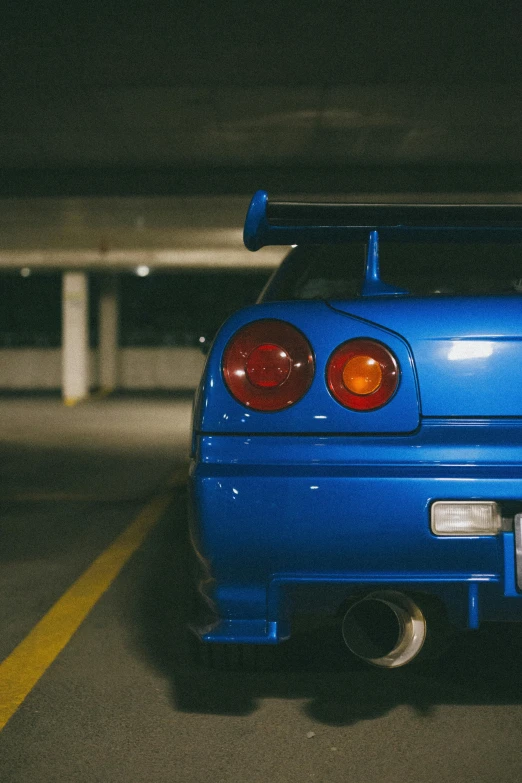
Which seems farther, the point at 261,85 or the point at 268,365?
the point at 261,85

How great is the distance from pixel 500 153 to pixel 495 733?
9.15 meters

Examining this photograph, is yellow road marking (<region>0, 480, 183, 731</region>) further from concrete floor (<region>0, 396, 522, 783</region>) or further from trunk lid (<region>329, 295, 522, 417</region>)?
trunk lid (<region>329, 295, 522, 417</region>)

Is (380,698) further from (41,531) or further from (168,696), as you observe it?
(41,531)

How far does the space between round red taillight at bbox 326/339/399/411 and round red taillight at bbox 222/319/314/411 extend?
0.23ft

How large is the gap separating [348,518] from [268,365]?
0.44 metres

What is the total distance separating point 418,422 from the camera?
2.20 metres

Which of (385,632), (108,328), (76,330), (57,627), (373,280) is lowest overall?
(57,627)

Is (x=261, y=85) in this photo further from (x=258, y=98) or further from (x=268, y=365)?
(x=268, y=365)

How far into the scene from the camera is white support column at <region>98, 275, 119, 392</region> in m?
28.7

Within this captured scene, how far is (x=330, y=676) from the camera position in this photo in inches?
113

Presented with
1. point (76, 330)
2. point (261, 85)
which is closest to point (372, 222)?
point (261, 85)

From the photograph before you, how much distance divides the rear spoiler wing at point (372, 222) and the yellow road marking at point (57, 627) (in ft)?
5.19

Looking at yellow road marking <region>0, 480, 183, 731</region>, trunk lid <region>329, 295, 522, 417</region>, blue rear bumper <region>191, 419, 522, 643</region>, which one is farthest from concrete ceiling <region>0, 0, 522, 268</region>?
blue rear bumper <region>191, 419, 522, 643</region>

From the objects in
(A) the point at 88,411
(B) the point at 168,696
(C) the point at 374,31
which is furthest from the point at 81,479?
(A) the point at 88,411
